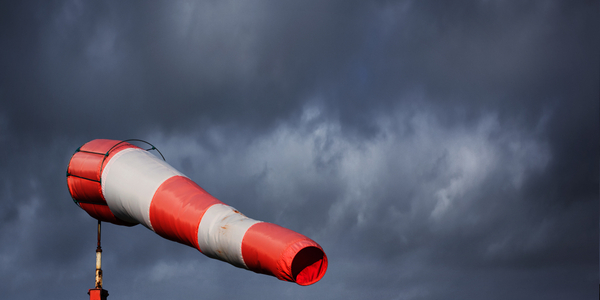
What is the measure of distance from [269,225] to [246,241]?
2.14ft

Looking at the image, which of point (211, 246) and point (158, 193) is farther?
point (158, 193)

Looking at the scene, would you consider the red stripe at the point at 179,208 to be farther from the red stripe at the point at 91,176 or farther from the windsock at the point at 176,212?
the red stripe at the point at 91,176

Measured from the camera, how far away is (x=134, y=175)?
13.9 metres

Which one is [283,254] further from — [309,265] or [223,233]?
[223,233]

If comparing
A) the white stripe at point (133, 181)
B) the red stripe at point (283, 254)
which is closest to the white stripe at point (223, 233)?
the red stripe at point (283, 254)

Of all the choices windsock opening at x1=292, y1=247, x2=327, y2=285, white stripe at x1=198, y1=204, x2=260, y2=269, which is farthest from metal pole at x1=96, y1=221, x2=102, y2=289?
windsock opening at x1=292, y1=247, x2=327, y2=285

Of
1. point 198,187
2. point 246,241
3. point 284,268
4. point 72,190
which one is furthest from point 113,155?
point 284,268

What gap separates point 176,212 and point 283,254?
3.65m

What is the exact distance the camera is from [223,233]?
11383mm

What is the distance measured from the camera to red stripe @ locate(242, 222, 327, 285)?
1031 cm

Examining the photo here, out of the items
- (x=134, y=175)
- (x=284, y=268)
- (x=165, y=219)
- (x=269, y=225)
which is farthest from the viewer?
(x=134, y=175)

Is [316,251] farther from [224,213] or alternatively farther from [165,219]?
[165,219]

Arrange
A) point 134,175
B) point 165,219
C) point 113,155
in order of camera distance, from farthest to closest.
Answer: point 113,155
point 134,175
point 165,219

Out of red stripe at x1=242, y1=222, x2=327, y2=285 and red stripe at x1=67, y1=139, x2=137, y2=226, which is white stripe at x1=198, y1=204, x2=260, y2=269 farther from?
red stripe at x1=67, y1=139, x2=137, y2=226
